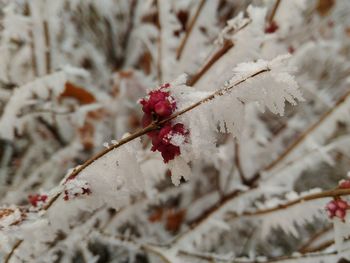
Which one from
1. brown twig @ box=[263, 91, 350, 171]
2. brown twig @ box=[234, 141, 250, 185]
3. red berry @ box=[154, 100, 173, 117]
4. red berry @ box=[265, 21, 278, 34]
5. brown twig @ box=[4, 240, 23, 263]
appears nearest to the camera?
red berry @ box=[154, 100, 173, 117]

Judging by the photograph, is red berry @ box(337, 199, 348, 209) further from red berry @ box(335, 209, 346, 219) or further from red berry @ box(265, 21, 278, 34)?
red berry @ box(265, 21, 278, 34)

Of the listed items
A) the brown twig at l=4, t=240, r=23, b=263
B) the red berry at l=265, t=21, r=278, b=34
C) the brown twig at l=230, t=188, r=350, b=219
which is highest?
the red berry at l=265, t=21, r=278, b=34

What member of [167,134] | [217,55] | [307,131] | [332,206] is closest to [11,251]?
[167,134]

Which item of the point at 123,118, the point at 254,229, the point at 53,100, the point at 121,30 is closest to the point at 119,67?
the point at 121,30

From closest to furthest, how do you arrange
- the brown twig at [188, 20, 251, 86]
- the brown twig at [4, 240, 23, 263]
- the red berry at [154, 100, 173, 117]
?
the red berry at [154, 100, 173, 117] → the brown twig at [4, 240, 23, 263] → the brown twig at [188, 20, 251, 86]

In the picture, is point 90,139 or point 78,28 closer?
point 90,139

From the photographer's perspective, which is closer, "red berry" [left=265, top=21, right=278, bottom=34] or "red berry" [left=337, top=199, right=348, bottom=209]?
"red berry" [left=337, top=199, right=348, bottom=209]

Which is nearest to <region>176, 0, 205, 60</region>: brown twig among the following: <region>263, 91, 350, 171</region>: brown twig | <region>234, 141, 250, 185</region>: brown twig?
<region>234, 141, 250, 185</region>: brown twig

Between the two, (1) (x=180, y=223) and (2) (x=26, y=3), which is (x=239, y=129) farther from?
(1) (x=180, y=223)
